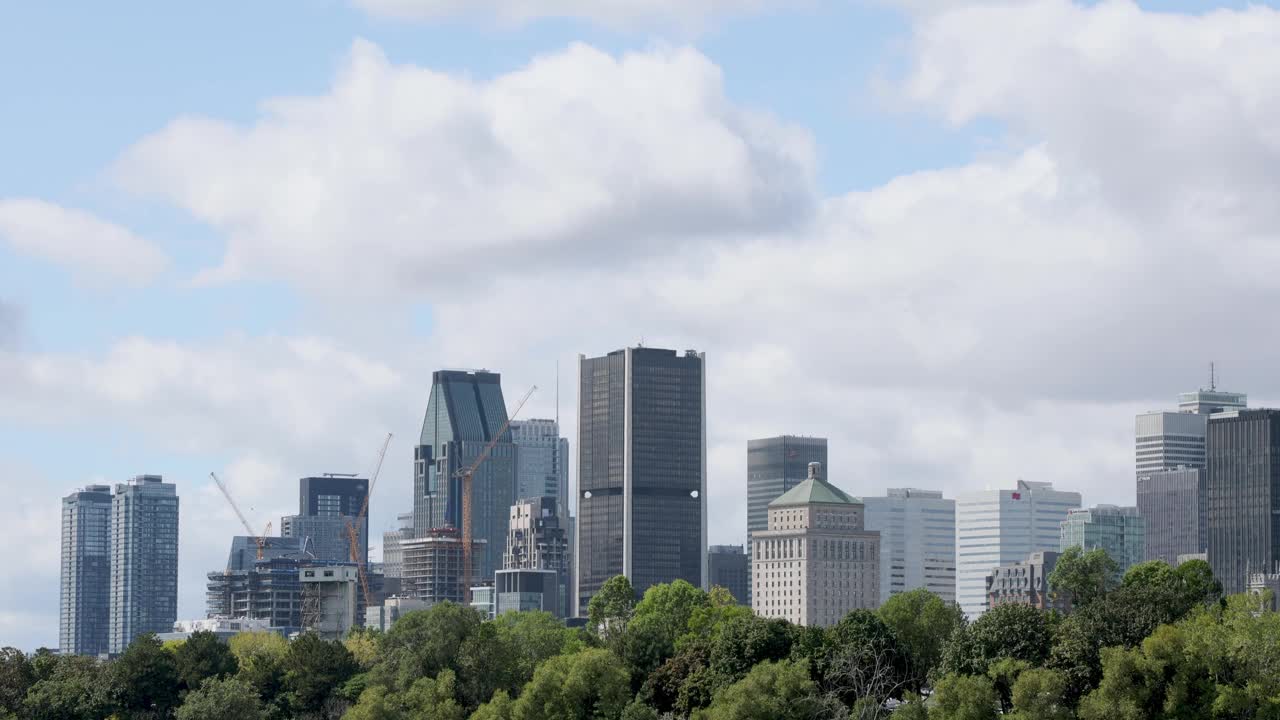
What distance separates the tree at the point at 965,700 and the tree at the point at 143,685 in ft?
269

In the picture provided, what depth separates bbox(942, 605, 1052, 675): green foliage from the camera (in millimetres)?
151500

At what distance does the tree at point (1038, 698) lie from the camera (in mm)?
140375

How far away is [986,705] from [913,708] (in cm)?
521

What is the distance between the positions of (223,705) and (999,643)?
71.1 metres

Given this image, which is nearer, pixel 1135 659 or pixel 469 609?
pixel 1135 659

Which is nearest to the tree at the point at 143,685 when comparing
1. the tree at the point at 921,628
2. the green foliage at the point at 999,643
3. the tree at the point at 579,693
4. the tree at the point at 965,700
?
the tree at the point at 579,693

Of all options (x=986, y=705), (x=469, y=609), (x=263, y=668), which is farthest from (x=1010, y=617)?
(x=263, y=668)

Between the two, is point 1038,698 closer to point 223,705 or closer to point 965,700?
point 965,700

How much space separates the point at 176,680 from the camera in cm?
19975

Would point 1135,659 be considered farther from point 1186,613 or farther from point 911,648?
point 911,648

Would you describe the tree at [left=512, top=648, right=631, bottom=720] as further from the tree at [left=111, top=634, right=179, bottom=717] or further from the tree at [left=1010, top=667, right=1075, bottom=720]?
the tree at [left=111, top=634, right=179, bottom=717]

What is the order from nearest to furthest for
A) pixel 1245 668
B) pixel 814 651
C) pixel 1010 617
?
pixel 1245 668
pixel 1010 617
pixel 814 651

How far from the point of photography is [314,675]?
194 meters

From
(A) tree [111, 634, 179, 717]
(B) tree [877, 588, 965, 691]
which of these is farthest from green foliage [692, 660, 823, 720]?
(A) tree [111, 634, 179, 717]
